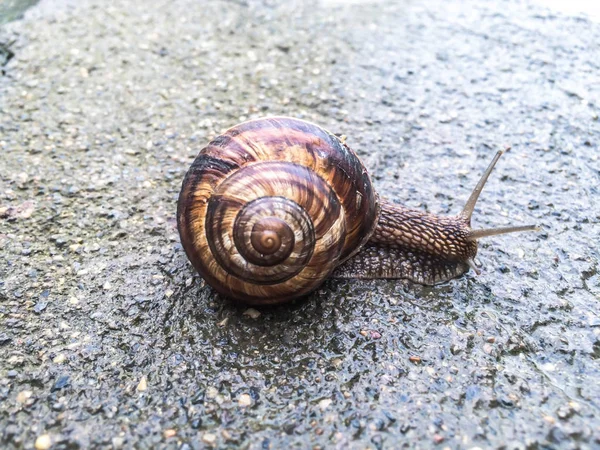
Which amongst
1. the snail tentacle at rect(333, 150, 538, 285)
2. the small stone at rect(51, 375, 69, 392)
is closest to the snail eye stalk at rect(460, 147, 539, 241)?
the snail tentacle at rect(333, 150, 538, 285)

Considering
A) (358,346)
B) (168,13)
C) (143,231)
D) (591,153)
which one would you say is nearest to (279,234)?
(358,346)

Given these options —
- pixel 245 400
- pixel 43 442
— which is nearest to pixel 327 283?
pixel 245 400

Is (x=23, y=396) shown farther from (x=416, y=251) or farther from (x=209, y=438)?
(x=416, y=251)

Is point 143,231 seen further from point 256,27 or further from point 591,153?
point 591,153

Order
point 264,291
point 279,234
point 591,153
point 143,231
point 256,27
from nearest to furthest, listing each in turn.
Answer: point 279,234 < point 264,291 < point 143,231 < point 591,153 < point 256,27

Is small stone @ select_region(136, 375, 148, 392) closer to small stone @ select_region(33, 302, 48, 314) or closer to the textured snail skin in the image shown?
small stone @ select_region(33, 302, 48, 314)
